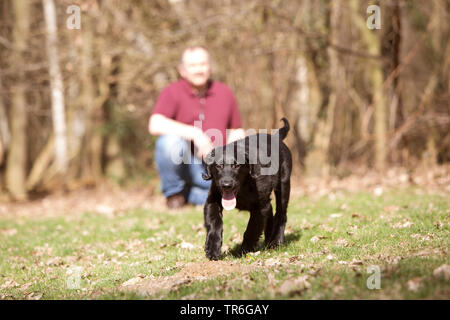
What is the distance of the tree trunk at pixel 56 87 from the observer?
11.5 metres

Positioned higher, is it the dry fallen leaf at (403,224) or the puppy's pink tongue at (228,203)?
the puppy's pink tongue at (228,203)

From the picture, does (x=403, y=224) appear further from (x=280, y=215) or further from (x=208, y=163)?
(x=208, y=163)

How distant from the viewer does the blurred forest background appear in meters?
9.67

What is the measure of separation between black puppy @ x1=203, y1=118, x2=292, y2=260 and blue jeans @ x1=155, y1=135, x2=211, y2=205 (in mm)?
2864

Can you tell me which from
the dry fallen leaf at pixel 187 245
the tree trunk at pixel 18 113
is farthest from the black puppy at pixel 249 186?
the tree trunk at pixel 18 113

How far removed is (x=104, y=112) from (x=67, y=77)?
1598mm

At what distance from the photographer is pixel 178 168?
733 centimetres

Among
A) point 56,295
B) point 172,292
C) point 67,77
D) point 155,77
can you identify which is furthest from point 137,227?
point 67,77

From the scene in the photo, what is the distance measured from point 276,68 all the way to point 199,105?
3.40 m

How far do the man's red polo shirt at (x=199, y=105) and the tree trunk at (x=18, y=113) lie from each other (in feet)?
19.7

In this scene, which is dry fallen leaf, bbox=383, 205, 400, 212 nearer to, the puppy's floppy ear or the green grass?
the green grass

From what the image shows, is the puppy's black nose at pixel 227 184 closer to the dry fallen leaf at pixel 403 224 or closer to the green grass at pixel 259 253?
the green grass at pixel 259 253

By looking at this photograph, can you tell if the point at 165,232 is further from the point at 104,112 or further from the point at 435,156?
the point at 104,112

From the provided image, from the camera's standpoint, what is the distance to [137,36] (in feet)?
35.0
